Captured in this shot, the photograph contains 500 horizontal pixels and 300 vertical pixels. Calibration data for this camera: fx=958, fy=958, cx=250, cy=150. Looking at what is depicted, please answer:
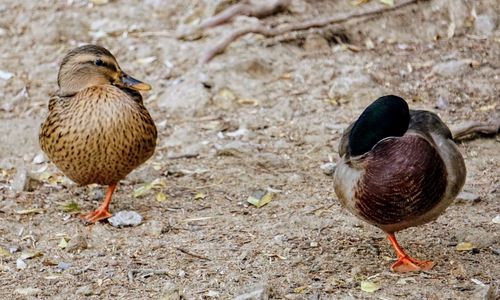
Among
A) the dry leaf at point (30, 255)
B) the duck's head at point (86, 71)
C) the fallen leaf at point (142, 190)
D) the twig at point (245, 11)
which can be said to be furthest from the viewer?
the twig at point (245, 11)

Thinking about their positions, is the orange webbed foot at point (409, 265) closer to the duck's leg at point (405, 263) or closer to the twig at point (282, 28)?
the duck's leg at point (405, 263)

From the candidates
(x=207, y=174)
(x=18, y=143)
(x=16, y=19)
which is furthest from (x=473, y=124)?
(x=16, y=19)

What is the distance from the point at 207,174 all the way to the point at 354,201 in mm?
1833

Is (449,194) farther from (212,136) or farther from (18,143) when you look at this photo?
(18,143)

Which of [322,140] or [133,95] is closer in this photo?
[133,95]

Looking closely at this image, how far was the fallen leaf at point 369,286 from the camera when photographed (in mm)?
4281

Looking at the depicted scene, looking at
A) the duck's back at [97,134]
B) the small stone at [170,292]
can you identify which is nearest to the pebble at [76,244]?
the duck's back at [97,134]

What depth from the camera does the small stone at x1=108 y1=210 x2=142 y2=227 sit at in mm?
5328

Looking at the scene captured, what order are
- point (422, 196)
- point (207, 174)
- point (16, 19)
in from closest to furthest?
point (422, 196) < point (207, 174) < point (16, 19)

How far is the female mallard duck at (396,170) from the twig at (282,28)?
9.85 ft

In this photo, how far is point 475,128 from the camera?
6.04 meters

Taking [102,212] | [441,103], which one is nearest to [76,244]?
[102,212]

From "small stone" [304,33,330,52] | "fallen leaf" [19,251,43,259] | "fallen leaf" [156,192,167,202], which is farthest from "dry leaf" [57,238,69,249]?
"small stone" [304,33,330,52]

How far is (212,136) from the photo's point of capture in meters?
6.49
